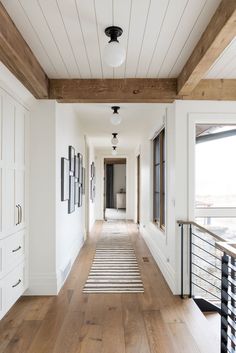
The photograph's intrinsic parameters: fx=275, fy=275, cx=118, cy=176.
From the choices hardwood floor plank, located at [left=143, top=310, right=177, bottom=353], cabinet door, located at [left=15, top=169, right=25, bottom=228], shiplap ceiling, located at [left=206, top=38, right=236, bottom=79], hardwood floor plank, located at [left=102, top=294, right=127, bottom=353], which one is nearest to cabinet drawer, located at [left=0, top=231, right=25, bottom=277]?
cabinet door, located at [left=15, top=169, right=25, bottom=228]

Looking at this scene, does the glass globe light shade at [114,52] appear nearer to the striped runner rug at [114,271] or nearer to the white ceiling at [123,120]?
the white ceiling at [123,120]

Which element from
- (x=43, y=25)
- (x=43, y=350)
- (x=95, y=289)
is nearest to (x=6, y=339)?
(x=43, y=350)

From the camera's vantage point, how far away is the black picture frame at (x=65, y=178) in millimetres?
3385

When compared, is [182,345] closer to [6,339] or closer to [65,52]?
[6,339]

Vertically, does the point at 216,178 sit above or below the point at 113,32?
below

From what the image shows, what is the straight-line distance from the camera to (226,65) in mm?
2660

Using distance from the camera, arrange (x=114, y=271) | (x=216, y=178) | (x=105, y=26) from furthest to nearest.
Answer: (x=114, y=271)
(x=216, y=178)
(x=105, y=26)

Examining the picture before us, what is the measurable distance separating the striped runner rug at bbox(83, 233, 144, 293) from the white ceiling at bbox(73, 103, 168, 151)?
2.18 m

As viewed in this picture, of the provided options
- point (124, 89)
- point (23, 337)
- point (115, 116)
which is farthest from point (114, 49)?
point (23, 337)

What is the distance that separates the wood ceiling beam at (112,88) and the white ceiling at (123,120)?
1.31 ft

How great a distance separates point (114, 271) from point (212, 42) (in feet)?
9.97

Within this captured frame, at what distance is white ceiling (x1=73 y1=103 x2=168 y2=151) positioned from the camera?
3.91 meters

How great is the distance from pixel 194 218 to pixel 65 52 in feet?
7.15

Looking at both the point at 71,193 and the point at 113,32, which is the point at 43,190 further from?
the point at 113,32
